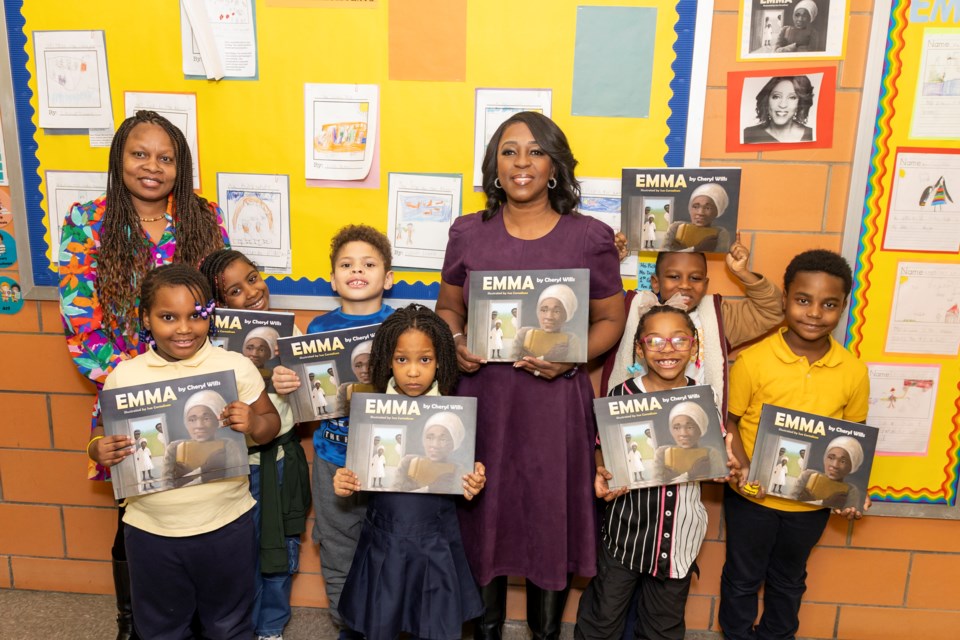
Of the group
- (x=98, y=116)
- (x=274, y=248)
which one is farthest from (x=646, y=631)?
(x=98, y=116)

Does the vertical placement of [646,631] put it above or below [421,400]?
below

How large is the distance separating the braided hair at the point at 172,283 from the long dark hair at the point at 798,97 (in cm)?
185

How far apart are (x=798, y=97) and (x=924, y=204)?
1.82 ft

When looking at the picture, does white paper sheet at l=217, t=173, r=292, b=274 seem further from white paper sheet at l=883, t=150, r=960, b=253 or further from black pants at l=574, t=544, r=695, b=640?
white paper sheet at l=883, t=150, r=960, b=253

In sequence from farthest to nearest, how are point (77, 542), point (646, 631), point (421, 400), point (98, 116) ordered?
point (77, 542)
point (98, 116)
point (646, 631)
point (421, 400)

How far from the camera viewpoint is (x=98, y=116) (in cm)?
242

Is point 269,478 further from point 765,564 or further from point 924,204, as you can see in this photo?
point 924,204

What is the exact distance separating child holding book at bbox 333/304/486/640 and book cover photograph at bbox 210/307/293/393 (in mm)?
365

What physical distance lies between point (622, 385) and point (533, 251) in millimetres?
501

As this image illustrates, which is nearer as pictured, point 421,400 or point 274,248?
point 421,400

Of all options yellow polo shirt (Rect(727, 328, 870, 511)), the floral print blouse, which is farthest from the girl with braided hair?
yellow polo shirt (Rect(727, 328, 870, 511))

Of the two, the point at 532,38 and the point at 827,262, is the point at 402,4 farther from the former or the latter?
the point at 827,262

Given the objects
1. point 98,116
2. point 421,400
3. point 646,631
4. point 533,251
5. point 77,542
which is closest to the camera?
point 421,400

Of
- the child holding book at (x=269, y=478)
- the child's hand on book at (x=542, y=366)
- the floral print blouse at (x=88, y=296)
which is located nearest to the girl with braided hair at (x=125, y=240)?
the floral print blouse at (x=88, y=296)
